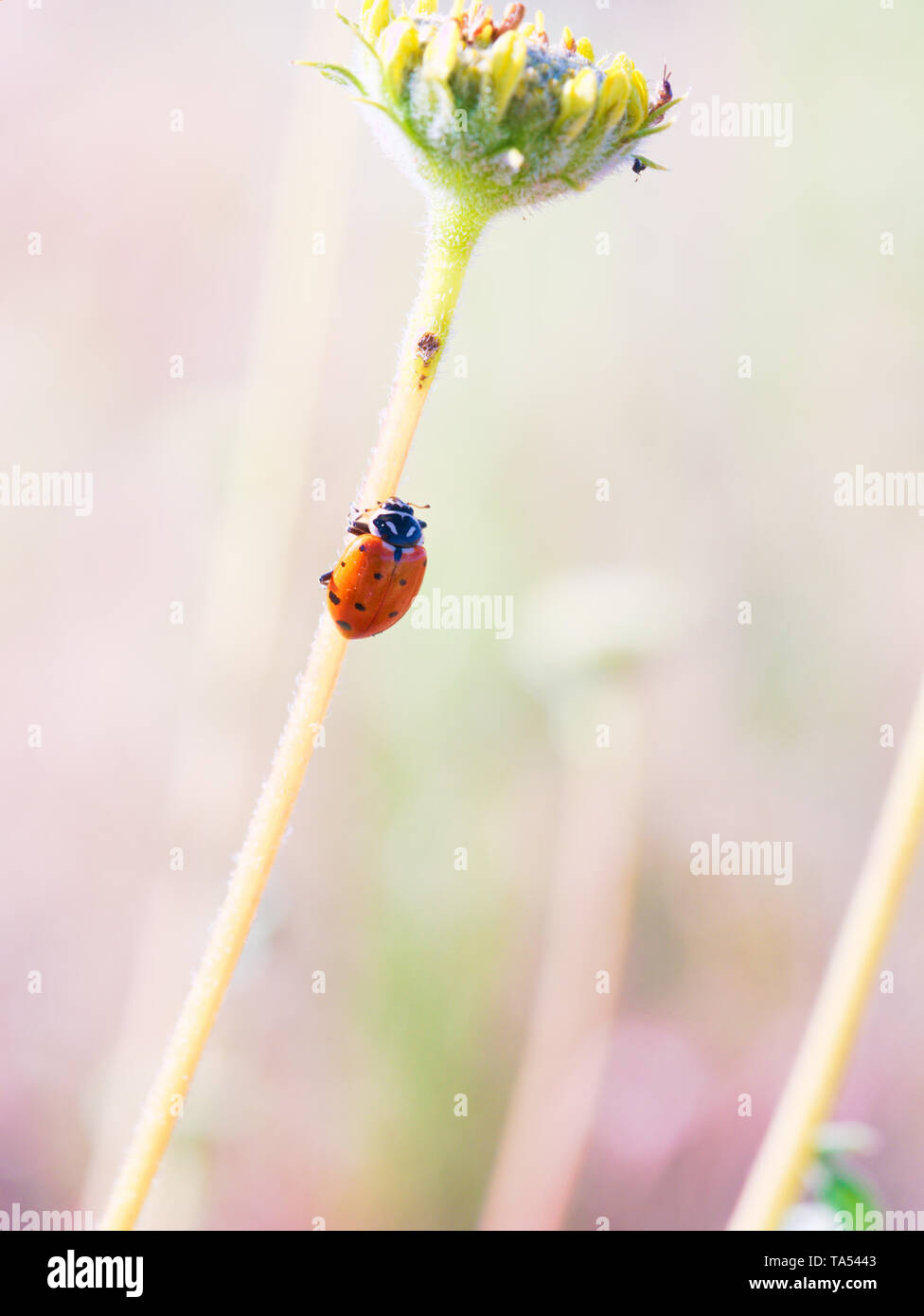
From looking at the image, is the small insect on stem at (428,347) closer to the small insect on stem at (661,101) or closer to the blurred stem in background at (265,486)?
the small insect on stem at (661,101)

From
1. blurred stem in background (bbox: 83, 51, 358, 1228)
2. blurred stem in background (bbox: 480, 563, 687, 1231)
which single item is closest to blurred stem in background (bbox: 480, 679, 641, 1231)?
blurred stem in background (bbox: 480, 563, 687, 1231)

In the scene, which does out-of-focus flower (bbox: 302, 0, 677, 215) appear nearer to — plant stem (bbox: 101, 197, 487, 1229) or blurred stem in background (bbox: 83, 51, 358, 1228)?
plant stem (bbox: 101, 197, 487, 1229)

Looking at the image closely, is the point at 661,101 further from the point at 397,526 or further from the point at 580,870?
the point at 580,870

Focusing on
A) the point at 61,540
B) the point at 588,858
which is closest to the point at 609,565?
the point at 588,858

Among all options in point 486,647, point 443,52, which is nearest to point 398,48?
point 443,52

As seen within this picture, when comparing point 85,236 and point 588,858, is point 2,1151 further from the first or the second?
point 85,236
